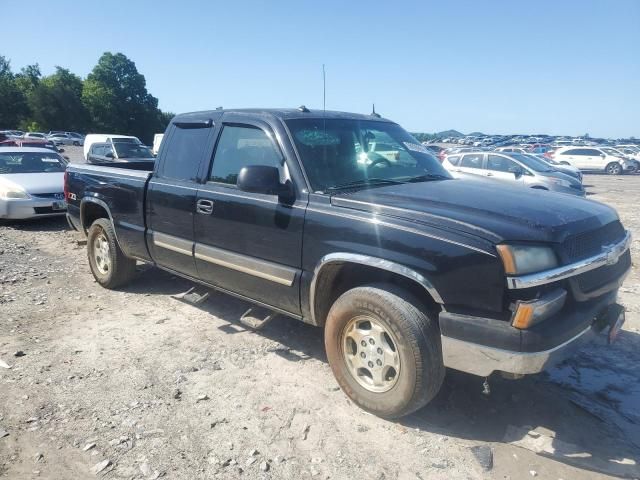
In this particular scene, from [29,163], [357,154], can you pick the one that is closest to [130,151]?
[29,163]

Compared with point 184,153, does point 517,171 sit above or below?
below

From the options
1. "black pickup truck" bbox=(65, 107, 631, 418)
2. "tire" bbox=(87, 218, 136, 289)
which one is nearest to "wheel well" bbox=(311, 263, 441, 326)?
"black pickup truck" bbox=(65, 107, 631, 418)

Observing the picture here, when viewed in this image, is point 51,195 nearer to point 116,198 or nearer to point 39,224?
point 39,224

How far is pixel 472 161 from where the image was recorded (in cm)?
1515

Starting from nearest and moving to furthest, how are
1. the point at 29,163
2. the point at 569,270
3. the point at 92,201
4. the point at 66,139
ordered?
the point at 569,270
the point at 92,201
the point at 29,163
the point at 66,139

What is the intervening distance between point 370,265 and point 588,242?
1324mm

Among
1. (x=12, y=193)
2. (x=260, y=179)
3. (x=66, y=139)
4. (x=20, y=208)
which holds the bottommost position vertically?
(x=66, y=139)

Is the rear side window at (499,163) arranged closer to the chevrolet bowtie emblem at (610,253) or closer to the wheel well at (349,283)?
the chevrolet bowtie emblem at (610,253)

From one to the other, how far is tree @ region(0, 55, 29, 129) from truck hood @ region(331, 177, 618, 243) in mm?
74977

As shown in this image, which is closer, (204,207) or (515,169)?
(204,207)

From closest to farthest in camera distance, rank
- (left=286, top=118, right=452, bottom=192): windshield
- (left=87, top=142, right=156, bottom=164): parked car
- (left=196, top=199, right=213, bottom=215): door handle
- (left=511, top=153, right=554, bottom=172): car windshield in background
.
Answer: (left=286, top=118, right=452, bottom=192): windshield < (left=196, top=199, right=213, bottom=215): door handle < (left=511, top=153, right=554, bottom=172): car windshield in background < (left=87, top=142, right=156, bottom=164): parked car

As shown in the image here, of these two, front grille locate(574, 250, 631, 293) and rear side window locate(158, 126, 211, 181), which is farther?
rear side window locate(158, 126, 211, 181)

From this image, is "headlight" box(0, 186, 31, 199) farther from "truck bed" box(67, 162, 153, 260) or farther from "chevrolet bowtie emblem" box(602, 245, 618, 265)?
"chevrolet bowtie emblem" box(602, 245, 618, 265)

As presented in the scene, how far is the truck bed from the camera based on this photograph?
4957 mm
